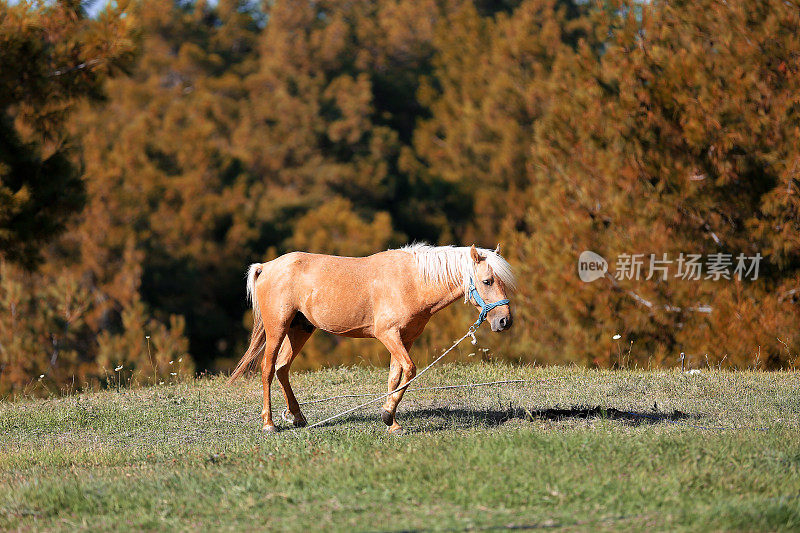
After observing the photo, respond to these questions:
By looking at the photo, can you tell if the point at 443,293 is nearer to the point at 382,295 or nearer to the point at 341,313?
the point at 382,295

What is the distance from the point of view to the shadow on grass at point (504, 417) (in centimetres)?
704

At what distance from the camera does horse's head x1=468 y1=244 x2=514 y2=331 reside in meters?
6.56

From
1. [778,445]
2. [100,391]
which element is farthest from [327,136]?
[778,445]

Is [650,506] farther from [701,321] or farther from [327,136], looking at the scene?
[327,136]

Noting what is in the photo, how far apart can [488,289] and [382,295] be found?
0.85 meters

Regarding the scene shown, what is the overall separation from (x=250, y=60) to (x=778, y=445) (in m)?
28.4

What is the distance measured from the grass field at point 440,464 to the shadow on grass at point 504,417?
26 mm

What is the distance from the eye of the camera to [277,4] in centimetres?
2886

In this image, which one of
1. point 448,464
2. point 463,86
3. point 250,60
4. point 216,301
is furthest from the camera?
point 250,60

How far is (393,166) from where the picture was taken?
2905 cm

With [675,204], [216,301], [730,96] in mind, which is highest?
[730,96]
